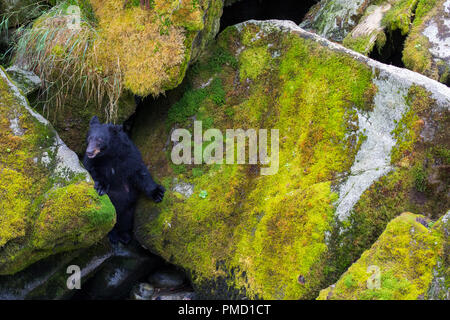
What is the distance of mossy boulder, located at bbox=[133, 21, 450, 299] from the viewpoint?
4457 millimetres

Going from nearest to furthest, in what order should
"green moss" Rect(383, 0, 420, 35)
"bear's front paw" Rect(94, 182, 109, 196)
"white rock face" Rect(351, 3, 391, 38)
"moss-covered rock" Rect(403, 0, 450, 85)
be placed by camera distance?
"bear's front paw" Rect(94, 182, 109, 196), "moss-covered rock" Rect(403, 0, 450, 85), "green moss" Rect(383, 0, 420, 35), "white rock face" Rect(351, 3, 391, 38)

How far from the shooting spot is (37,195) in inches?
193

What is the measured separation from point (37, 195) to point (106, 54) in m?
2.19

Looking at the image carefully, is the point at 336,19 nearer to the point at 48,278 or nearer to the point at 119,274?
the point at 119,274

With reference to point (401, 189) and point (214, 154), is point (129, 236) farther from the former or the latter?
point (401, 189)

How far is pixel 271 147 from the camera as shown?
5.50 m

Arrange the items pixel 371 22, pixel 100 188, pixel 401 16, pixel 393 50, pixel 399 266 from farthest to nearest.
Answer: pixel 371 22 → pixel 393 50 → pixel 401 16 → pixel 100 188 → pixel 399 266

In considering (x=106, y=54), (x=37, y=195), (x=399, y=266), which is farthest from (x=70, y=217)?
(x=399, y=266)

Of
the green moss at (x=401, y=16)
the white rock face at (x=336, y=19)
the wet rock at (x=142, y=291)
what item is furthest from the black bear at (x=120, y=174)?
the green moss at (x=401, y=16)

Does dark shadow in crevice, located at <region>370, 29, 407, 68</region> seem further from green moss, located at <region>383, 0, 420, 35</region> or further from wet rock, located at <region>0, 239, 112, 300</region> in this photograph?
wet rock, located at <region>0, 239, 112, 300</region>

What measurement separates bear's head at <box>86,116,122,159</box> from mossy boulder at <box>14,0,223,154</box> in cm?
40

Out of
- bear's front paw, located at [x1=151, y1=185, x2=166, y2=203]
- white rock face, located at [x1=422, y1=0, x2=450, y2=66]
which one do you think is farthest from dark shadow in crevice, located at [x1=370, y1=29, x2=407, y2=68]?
bear's front paw, located at [x1=151, y1=185, x2=166, y2=203]

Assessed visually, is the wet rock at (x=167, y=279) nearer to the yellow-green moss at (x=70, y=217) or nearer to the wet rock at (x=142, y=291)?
the wet rock at (x=142, y=291)

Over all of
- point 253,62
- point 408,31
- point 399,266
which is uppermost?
point 408,31
